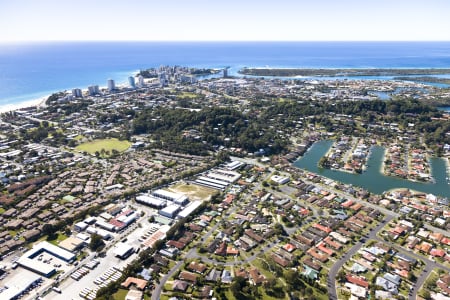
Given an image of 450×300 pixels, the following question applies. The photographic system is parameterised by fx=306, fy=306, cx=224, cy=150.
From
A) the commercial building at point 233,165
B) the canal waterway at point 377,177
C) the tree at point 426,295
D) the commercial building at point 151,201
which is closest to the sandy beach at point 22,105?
the commercial building at point 151,201

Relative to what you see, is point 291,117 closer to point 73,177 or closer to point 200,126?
point 200,126

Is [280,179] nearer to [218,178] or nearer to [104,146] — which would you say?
[218,178]

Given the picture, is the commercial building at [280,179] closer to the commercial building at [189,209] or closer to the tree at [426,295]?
the commercial building at [189,209]

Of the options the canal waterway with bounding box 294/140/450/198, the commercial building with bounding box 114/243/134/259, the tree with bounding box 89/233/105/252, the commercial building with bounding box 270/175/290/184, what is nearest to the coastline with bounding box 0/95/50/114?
the tree with bounding box 89/233/105/252

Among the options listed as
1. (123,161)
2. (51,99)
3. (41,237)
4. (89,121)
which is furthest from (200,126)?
(51,99)

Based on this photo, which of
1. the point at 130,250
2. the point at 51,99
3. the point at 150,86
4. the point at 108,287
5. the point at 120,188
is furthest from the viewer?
the point at 150,86
